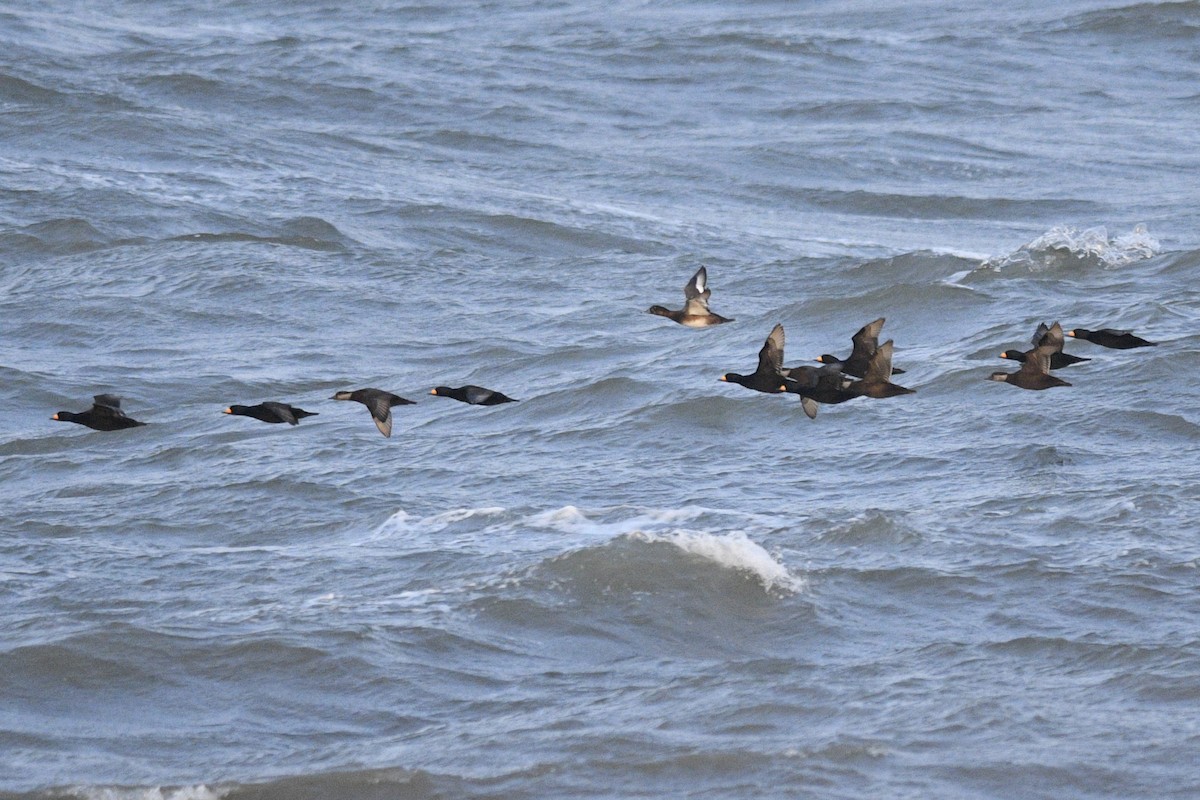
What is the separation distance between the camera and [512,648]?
41.7ft

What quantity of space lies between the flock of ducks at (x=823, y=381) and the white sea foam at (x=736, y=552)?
108 cm

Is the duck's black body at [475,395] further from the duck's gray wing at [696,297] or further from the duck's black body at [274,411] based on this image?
the duck's gray wing at [696,297]

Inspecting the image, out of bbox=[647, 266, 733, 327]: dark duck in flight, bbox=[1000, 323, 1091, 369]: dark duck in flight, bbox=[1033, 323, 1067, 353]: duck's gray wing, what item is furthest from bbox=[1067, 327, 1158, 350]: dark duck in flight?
bbox=[647, 266, 733, 327]: dark duck in flight

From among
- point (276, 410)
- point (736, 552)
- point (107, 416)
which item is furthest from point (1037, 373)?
point (107, 416)

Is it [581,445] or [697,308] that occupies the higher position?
[697,308]

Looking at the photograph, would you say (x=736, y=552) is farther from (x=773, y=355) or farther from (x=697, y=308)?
(x=697, y=308)

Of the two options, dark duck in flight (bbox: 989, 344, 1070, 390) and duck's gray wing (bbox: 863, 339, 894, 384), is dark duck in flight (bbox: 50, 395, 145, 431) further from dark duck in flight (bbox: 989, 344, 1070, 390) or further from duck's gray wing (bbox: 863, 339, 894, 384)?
dark duck in flight (bbox: 989, 344, 1070, 390)

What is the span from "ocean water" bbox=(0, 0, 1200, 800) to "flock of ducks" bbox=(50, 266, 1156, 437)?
1266mm

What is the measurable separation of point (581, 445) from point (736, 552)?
342cm

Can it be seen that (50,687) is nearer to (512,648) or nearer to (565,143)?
(512,648)

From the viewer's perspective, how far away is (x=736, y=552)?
1406 cm

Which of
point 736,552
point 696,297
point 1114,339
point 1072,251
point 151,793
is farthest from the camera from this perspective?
point 1072,251

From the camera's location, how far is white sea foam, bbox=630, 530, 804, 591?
1355cm

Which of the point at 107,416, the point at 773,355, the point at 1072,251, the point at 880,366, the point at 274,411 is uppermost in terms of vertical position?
the point at 880,366
